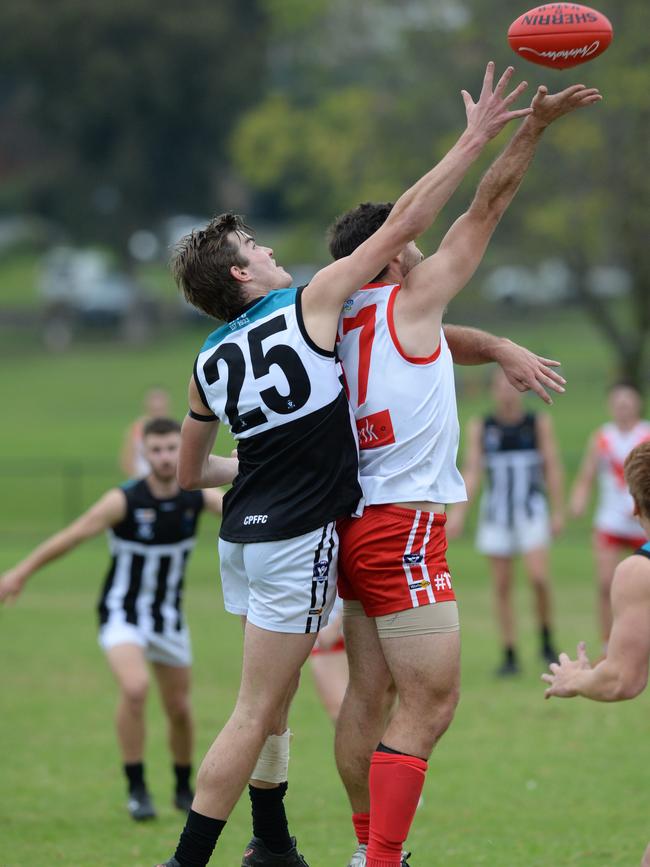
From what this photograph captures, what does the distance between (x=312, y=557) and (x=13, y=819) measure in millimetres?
3522

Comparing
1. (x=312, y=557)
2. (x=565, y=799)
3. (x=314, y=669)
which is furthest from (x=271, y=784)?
(x=565, y=799)

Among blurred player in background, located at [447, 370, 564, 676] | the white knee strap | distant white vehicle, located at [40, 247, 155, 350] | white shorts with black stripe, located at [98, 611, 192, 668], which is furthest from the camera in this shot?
distant white vehicle, located at [40, 247, 155, 350]

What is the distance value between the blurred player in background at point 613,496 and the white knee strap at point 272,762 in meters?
7.11

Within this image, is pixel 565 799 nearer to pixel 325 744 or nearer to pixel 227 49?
pixel 325 744

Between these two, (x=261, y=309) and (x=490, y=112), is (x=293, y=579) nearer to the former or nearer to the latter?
(x=261, y=309)

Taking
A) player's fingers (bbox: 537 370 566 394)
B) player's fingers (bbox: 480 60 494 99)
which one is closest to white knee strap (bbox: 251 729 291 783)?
player's fingers (bbox: 537 370 566 394)

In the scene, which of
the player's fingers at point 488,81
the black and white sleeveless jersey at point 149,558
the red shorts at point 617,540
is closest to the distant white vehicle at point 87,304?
the red shorts at point 617,540

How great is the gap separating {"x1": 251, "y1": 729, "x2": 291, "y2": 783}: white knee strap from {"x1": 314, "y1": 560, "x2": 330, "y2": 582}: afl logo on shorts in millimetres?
825

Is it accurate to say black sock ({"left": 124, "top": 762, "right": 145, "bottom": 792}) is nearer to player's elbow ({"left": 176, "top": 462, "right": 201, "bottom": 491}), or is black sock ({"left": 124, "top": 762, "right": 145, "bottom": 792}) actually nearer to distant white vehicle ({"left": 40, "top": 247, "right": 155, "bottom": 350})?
player's elbow ({"left": 176, "top": 462, "right": 201, "bottom": 491})

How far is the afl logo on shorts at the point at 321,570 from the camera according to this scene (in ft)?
16.6

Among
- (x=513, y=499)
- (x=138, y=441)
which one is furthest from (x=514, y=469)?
(x=138, y=441)

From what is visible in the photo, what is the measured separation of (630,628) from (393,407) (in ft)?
3.90

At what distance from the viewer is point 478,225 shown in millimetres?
5102

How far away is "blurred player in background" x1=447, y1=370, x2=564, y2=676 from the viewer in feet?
40.1
